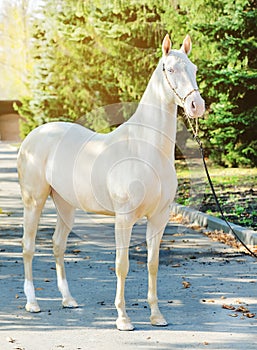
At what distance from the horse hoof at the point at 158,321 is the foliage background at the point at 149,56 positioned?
41.1 ft

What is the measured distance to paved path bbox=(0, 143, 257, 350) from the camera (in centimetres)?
569

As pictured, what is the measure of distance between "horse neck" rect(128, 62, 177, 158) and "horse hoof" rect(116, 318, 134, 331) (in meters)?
1.46

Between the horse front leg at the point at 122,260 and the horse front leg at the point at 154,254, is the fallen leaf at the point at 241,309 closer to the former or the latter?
the horse front leg at the point at 154,254

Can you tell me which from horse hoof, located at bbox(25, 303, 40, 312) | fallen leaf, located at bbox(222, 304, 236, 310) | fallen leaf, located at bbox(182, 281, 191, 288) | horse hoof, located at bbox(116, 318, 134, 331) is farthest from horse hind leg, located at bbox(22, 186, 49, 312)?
fallen leaf, located at bbox(222, 304, 236, 310)

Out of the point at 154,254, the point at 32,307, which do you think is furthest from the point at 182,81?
the point at 32,307

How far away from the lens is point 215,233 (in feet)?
36.2

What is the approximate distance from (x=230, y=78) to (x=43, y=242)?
922 cm

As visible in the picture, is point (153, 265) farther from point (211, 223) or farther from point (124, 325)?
point (211, 223)

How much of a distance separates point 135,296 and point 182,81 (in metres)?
2.57

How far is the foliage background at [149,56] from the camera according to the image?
18.2 metres

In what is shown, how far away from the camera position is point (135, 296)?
23.4ft

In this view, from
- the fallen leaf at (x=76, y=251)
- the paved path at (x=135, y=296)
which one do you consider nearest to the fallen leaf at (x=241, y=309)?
the paved path at (x=135, y=296)

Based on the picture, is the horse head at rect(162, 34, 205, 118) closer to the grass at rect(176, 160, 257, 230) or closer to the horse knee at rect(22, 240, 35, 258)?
the horse knee at rect(22, 240, 35, 258)

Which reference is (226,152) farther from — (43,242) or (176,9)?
(43,242)
